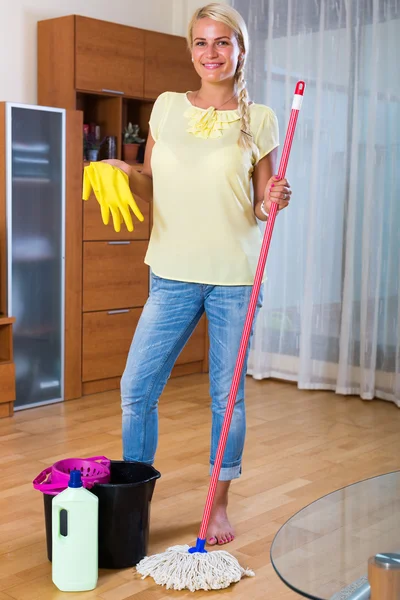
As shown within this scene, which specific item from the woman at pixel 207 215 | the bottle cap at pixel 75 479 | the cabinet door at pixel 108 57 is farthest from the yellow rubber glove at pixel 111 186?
the cabinet door at pixel 108 57

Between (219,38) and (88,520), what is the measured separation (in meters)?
1.33

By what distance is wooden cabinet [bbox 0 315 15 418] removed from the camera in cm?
389

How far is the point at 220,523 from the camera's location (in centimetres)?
257

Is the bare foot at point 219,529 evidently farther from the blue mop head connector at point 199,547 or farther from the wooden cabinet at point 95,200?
the wooden cabinet at point 95,200

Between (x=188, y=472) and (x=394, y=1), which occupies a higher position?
(x=394, y=1)

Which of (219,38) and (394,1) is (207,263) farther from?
(394,1)

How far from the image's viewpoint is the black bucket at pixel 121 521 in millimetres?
2281

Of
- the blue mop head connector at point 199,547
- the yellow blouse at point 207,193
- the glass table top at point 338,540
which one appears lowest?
the blue mop head connector at point 199,547

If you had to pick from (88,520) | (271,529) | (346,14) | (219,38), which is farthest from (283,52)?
(88,520)

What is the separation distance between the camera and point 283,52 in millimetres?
4695

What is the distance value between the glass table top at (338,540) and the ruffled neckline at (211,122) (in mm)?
1079

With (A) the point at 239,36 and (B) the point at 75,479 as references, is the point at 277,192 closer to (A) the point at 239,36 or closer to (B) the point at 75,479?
(A) the point at 239,36

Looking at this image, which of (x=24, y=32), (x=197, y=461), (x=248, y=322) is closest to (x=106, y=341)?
(x=197, y=461)

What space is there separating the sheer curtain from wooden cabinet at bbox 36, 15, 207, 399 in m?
0.63
